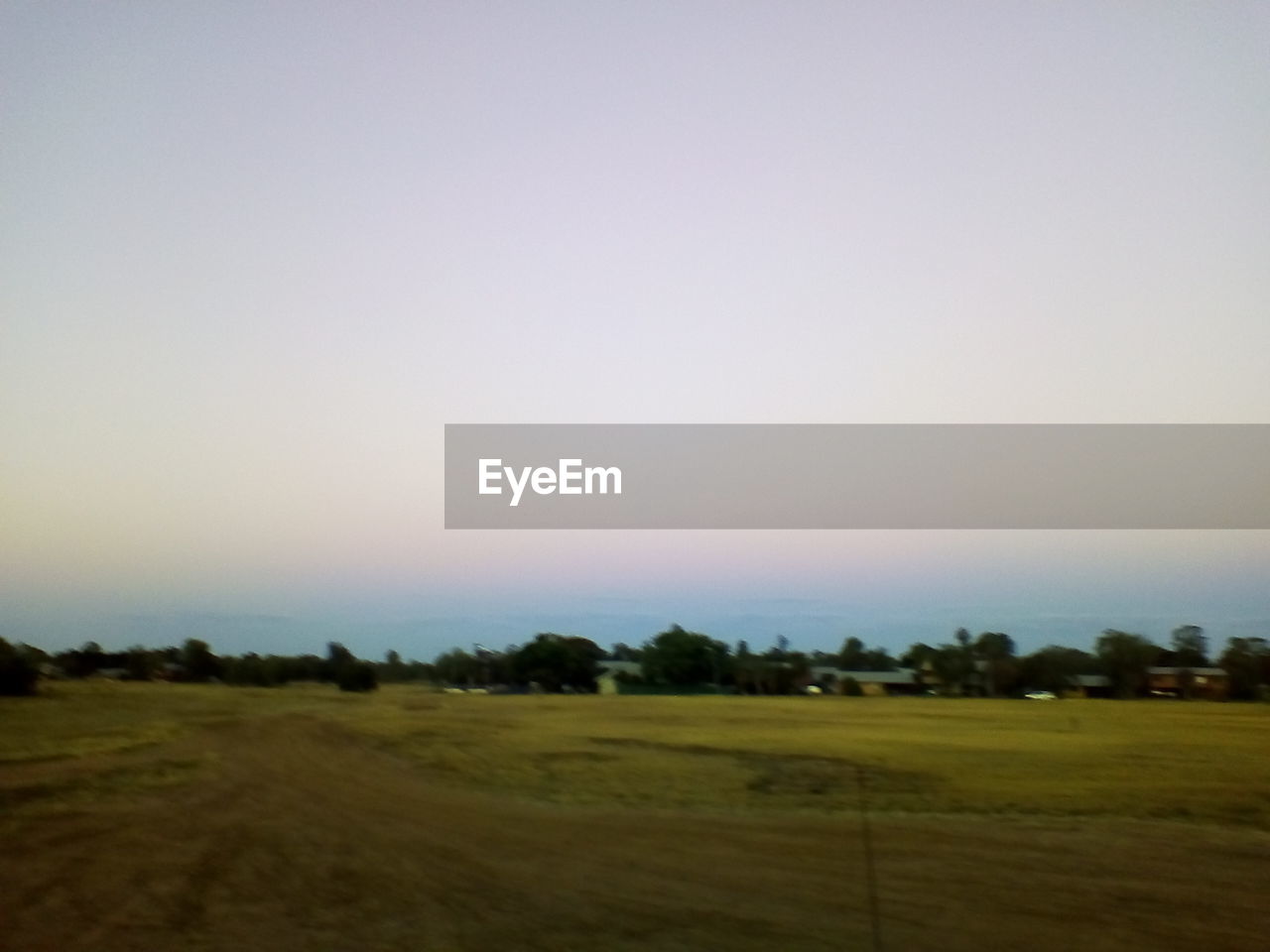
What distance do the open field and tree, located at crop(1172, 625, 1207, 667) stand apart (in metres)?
0.25

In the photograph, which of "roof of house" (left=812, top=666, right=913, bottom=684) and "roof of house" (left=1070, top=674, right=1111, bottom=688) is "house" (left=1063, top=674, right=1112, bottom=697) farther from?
"roof of house" (left=812, top=666, right=913, bottom=684)

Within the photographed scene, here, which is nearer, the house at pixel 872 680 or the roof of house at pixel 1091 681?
the roof of house at pixel 1091 681

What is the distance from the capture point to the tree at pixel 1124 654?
15.9ft

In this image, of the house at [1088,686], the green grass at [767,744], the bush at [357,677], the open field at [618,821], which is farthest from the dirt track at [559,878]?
the house at [1088,686]

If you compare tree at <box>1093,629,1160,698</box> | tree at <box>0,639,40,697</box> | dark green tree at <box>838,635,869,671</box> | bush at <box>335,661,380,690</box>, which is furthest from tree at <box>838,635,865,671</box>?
tree at <box>0,639,40,697</box>

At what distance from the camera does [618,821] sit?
466 cm

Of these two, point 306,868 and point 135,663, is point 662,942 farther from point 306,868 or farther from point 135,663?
point 135,663

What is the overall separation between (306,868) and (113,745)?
3.86 ft

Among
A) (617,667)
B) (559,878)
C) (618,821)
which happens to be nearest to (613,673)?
(617,667)

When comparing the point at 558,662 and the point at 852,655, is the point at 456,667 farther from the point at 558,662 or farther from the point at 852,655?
the point at 852,655

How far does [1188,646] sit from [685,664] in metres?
2.30

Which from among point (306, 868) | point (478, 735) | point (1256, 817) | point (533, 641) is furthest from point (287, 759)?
point (1256, 817)

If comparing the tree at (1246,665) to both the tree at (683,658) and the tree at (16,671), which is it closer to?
the tree at (683,658)

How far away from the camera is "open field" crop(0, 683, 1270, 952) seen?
425cm
